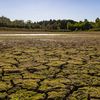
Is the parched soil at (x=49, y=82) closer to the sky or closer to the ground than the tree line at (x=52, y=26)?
closer to the sky

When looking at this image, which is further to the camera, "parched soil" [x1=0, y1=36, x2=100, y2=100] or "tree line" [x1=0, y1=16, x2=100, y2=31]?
"tree line" [x1=0, y1=16, x2=100, y2=31]

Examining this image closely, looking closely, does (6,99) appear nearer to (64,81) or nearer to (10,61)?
(64,81)

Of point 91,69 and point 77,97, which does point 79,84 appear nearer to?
point 77,97

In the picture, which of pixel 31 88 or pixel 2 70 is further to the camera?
pixel 2 70

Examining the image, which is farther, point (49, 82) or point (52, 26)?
point (52, 26)

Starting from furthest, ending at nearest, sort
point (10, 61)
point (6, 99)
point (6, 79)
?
1. point (10, 61)
2. point (6, 79)
3. point (6, 99)

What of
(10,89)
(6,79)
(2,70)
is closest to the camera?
(10,89)

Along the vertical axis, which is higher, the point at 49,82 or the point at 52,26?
the point at 49,82

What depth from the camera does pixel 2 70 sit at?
451 centimetres

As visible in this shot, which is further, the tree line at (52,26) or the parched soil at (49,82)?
the tree line at (52,26)

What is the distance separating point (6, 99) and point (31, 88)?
56 centimetres

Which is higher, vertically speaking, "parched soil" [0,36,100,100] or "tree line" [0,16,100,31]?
"parched soil" [0,36,100,100]

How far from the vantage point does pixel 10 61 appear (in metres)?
5.52

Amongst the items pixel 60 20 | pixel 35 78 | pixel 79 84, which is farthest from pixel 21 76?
pixel 60 20
